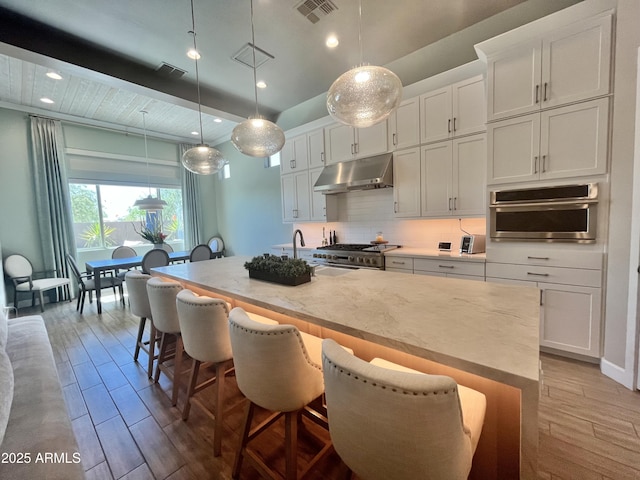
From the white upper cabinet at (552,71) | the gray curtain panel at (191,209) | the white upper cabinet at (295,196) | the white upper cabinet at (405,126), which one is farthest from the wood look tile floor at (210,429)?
the gray curtain panel at (191,209)

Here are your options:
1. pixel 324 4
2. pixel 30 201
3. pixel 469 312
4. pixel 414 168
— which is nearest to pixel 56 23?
pixel 324 4

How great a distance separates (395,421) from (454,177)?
302cm

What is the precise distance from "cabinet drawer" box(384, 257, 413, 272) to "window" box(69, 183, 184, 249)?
18.2ft

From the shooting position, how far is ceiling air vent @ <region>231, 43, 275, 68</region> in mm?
3020

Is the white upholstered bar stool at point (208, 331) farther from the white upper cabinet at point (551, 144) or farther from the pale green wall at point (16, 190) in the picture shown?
the pale green wall at point (16, 190)

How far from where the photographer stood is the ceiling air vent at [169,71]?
10.8ft

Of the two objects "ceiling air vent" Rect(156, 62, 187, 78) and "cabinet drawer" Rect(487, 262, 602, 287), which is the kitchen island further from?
"ceiling air vent" Rect(156, 62, 187, 78)

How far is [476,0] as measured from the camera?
2520 millimetres

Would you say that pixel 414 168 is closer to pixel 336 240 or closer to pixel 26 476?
pixel 336 240

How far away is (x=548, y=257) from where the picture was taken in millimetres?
2412

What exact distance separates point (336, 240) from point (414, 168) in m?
1.80

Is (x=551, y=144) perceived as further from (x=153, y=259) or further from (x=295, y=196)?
(x=153, y=259)

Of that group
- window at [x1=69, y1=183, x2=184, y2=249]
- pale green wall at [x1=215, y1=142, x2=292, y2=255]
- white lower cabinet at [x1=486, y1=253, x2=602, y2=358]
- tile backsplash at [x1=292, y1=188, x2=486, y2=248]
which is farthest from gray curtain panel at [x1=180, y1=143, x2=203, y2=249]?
white lower cabinet at [x1=486, y1=253, x2=602, y2=358]

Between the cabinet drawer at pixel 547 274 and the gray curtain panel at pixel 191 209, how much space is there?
636 cm
